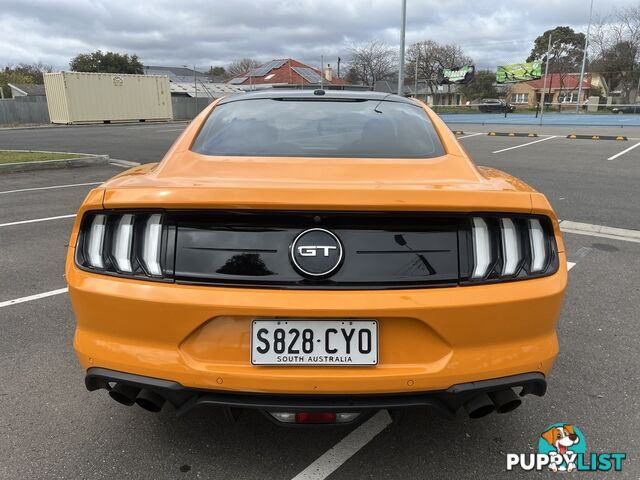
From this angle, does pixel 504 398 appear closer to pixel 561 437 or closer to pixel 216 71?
pixel 561 437

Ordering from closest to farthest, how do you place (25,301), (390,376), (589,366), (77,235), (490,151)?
(390,376) < (77,235) < (589,366) < (25,301) < (490,151)

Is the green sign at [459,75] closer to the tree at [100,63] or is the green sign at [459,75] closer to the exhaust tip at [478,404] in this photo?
the tree at [100,63]

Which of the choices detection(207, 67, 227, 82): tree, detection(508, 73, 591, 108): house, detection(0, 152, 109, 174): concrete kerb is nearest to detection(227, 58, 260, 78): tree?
detection(207, 67, 227, 82): tree

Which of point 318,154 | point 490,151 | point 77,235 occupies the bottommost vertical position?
point 490,151

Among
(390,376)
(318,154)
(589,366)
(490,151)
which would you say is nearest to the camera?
(390,376)

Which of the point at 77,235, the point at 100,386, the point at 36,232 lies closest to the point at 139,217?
the point at 77,235

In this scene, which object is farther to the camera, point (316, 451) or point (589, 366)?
point (589, 366)

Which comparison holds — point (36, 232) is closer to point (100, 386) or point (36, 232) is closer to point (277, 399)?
point (100, 386)

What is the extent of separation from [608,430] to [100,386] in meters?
2.27

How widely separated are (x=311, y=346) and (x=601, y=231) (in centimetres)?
539

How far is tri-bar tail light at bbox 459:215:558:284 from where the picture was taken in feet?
6.13

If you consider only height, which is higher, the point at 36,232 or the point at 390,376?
the point at 390,376

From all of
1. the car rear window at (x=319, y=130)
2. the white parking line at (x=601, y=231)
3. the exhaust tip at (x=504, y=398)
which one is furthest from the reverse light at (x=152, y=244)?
the white parking line at (x=601, y=231)

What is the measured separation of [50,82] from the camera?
113ft
